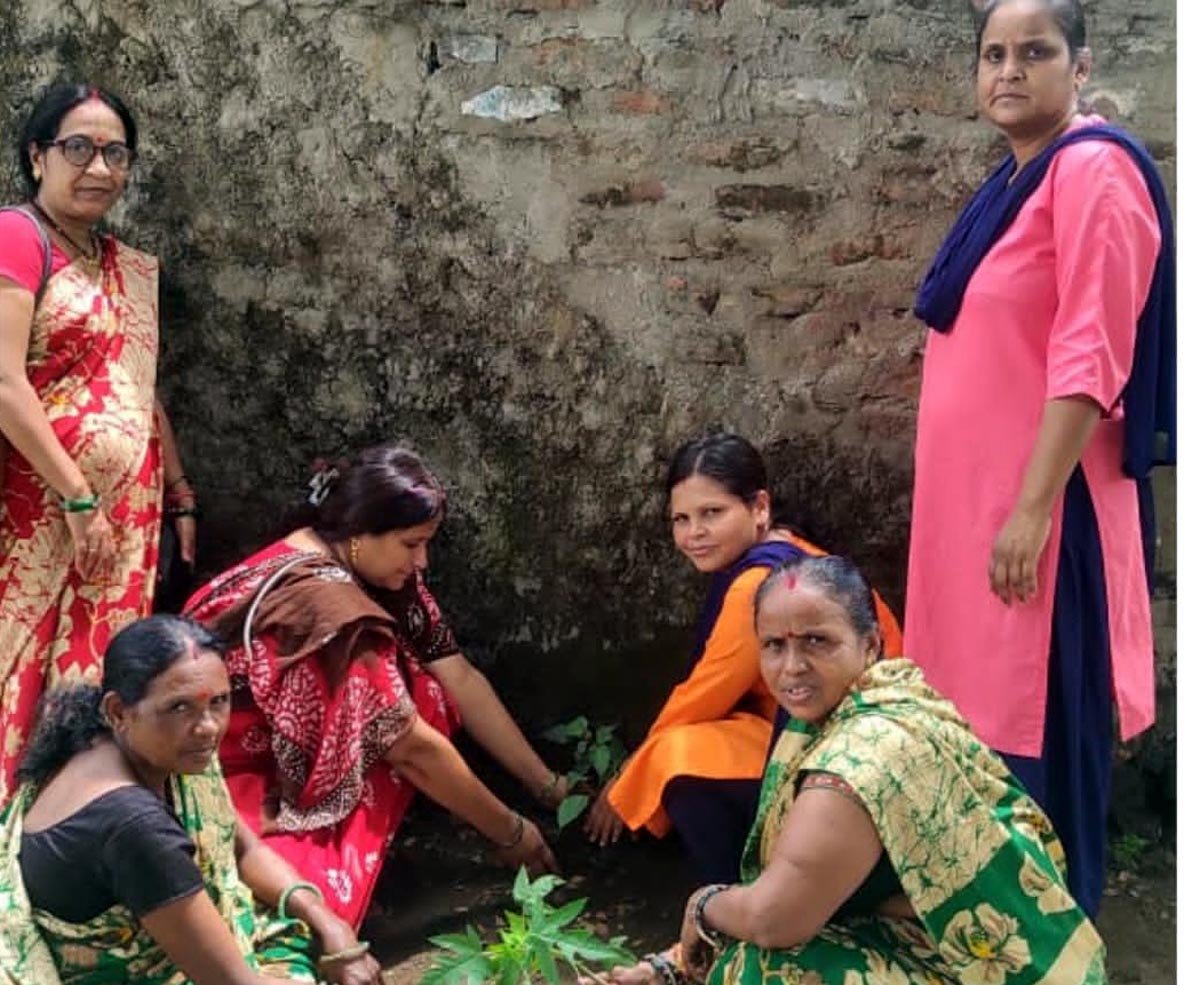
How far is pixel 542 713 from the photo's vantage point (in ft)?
12.7

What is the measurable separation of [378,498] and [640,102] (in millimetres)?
1129

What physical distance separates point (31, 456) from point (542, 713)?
1.43 metres

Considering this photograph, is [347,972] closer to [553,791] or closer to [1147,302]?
[553,791]

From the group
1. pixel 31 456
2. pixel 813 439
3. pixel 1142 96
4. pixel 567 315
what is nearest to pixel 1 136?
pixel 31 456

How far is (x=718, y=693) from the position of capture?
123 inches

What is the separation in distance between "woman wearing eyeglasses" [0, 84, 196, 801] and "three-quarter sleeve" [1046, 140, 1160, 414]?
1.97 meters

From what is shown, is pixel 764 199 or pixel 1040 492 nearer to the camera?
pixel 1040 492

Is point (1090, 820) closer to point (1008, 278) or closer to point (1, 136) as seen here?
point (1008, 278)

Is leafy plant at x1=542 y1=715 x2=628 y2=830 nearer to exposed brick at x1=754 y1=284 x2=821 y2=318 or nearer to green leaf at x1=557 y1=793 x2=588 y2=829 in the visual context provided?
green leaf at x1=557 y1=793 x2=588 y2=829

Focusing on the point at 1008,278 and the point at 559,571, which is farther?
the point at 559,571

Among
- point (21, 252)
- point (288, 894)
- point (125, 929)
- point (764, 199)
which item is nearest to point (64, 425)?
point (21, 252)

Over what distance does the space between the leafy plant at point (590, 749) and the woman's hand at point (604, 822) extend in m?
0.19

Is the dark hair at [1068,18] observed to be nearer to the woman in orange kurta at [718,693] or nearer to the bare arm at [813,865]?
the woman in orange kurta at [718,693]

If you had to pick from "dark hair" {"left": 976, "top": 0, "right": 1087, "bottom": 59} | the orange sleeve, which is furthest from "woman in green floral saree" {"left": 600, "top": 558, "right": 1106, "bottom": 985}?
"dark hair" {"left": 976, "top": 0, "right": 1087, "bottom": 59}
